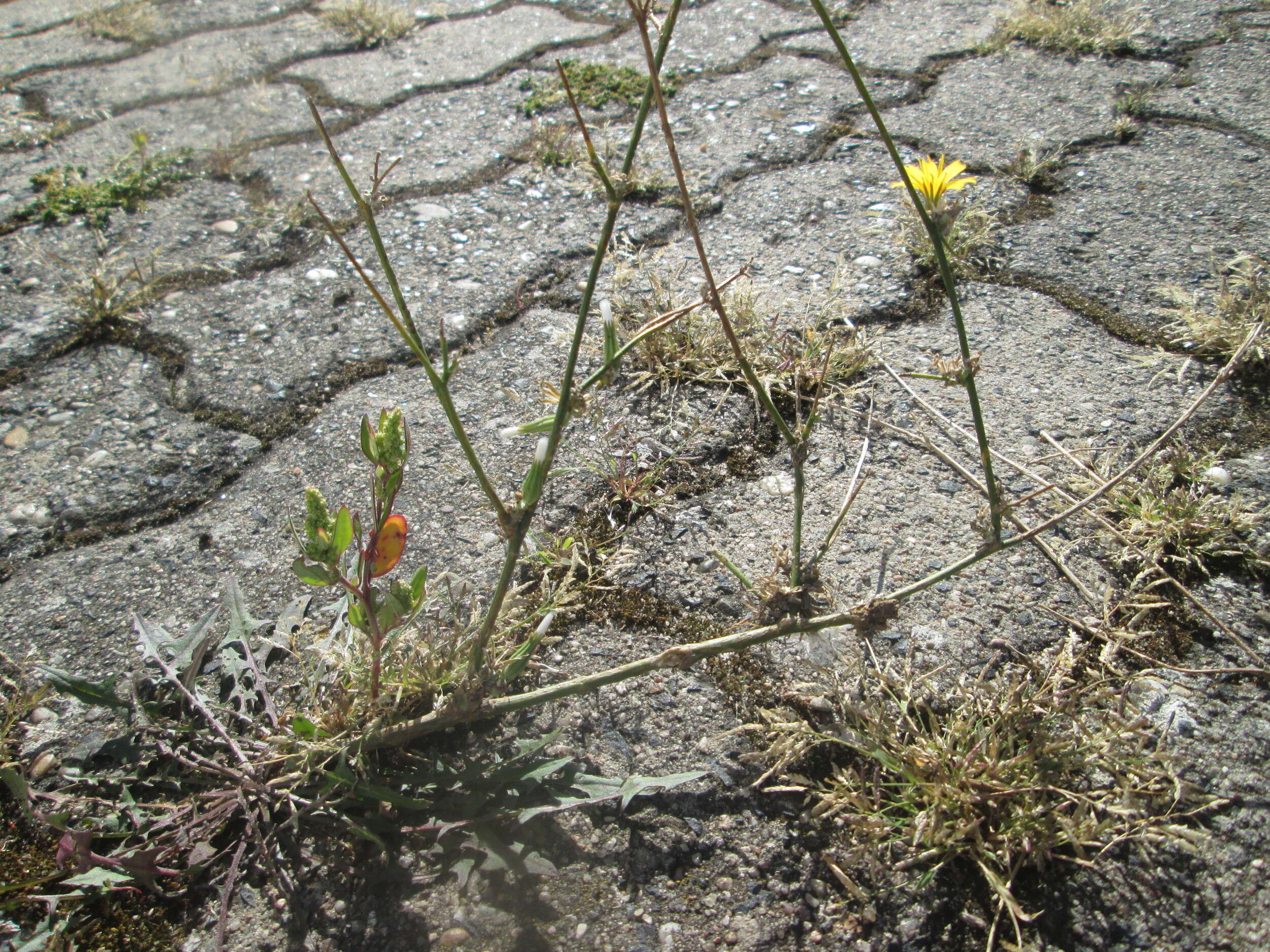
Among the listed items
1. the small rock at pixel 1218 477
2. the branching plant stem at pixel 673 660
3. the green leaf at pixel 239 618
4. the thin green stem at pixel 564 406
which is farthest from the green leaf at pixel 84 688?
the small rock at pixel 1218 477

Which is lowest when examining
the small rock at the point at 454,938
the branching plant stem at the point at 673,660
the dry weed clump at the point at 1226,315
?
the small rock at the point at 454,938

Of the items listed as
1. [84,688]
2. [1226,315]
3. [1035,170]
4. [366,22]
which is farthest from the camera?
[366,22]

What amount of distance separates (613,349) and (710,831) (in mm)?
483

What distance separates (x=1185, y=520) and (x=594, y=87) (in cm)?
161

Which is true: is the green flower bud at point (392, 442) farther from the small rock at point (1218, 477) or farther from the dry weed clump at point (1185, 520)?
the small rock at point (1218, 477)

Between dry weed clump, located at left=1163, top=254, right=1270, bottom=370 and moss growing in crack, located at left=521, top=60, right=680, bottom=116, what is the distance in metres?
1.24

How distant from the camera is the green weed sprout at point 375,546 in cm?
72

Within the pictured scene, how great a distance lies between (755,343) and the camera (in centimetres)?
130

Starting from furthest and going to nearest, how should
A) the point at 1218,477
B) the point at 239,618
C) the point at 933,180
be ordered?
the point at 1218,477, the point at 239,618, the point at 933,180

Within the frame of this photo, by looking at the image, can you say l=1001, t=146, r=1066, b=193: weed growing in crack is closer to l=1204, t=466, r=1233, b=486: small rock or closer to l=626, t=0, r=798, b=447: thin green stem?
l=1204, t=466, r=1233, b=486: small rock

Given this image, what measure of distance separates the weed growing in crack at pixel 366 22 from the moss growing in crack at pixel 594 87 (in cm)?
55

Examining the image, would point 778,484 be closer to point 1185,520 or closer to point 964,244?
point 1185,520

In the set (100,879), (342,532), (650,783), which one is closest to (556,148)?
(342,532)

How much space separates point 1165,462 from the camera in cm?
110
